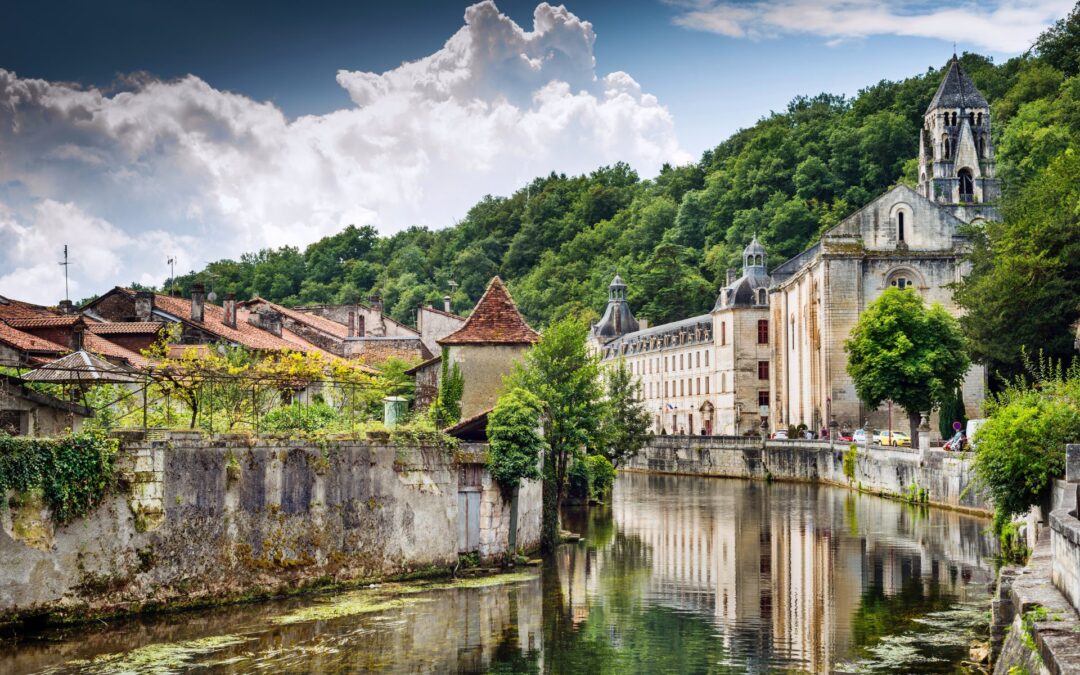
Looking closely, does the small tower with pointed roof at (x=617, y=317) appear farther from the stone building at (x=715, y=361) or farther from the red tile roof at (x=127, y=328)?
the red tile roof at (x=127, y=328)

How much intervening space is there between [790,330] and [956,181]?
1827cm

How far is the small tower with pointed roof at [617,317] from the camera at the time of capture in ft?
447

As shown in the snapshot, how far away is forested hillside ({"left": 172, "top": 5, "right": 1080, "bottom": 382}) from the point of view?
377ft

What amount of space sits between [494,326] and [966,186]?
7030 cm

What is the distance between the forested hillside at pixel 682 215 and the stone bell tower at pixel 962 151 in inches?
→ 86.6

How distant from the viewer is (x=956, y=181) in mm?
96562

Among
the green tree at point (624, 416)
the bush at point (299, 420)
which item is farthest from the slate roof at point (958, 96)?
the bush at point (299, 420)

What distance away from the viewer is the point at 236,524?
2439 centimetres

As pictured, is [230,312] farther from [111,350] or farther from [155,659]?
[155,659]

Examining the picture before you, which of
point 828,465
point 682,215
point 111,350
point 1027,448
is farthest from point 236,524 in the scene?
point 682,215

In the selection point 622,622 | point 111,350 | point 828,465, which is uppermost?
point 111,350

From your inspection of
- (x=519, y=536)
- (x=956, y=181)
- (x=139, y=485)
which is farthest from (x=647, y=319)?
(x=139, y=485)

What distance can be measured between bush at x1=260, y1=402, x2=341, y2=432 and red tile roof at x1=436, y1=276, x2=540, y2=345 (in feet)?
24.4

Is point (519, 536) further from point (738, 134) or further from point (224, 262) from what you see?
point (738, 134)
